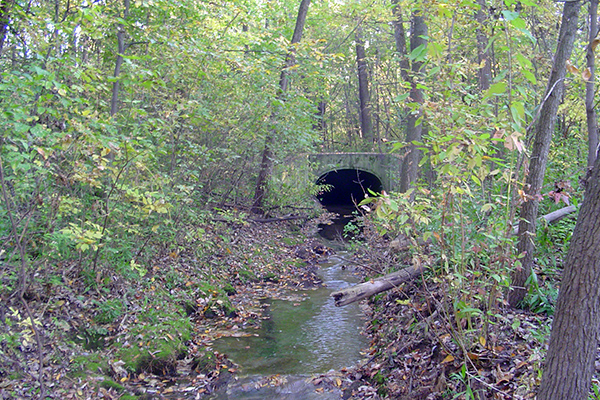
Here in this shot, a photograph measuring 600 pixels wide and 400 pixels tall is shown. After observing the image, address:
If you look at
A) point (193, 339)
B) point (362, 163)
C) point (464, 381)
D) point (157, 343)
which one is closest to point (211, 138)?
point (193, 339)

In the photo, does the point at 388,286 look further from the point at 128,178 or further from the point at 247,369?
the point at 128,178

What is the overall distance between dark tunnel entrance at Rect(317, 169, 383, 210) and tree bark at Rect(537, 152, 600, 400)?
17373 mm

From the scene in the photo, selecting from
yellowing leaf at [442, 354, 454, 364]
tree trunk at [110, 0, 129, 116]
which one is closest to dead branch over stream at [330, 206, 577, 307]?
yellowing leaf at [442, 354, 454, 364]

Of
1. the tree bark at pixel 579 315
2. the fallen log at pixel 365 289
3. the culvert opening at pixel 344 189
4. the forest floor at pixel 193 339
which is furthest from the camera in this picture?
the culvert opening at pixel 344 189

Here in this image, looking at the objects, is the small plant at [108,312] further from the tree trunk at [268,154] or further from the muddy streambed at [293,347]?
the tree trunk at [268,154]

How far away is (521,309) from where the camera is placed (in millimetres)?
4750

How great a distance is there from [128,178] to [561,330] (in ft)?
17.4

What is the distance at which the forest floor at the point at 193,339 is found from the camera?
3.95 metres

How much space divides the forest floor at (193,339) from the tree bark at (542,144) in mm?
409

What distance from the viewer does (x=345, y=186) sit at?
77.0ft

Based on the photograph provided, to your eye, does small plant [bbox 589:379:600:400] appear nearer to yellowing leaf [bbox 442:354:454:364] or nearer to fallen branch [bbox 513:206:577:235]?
yellowing leaf [bbox 442:354:454:364]

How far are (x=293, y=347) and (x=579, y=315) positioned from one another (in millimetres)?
4409

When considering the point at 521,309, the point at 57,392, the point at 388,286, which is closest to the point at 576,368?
the point at 521,309

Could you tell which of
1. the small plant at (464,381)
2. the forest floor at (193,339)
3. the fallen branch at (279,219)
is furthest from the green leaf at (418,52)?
the fallen branch at (279,219)
